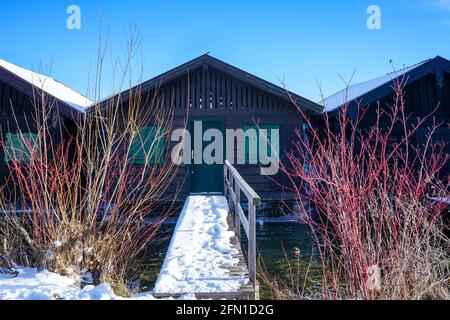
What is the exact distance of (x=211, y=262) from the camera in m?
4.29

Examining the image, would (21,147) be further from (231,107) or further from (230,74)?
(231,107)

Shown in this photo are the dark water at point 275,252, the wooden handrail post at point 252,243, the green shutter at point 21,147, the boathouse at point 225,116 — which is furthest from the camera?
the boathouse at point 225,116

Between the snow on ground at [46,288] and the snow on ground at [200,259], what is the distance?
0.82ft

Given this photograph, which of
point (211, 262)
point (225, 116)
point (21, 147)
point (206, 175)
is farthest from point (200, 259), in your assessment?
point (225, 116)

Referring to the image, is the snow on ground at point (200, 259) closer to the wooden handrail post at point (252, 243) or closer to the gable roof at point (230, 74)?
the wooden handrail post at point (252, 243)

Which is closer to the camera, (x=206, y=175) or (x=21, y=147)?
(x=21, y=147)

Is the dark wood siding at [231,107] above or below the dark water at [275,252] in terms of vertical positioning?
above

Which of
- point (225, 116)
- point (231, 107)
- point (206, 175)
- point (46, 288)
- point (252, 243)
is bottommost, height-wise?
point (46, 288)

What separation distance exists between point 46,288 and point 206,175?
27.5ft

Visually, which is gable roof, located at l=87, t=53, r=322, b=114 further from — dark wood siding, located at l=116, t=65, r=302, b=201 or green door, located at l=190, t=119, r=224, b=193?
green door, located at l=190, t=119, r=224, b=193

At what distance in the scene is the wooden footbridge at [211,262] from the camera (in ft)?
11.4

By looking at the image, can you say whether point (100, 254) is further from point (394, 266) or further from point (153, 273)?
point (394, 266)

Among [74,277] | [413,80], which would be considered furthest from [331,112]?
[74,277]

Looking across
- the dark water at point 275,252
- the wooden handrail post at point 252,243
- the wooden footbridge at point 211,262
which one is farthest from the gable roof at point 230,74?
the wooden handrail post at point 252,243
